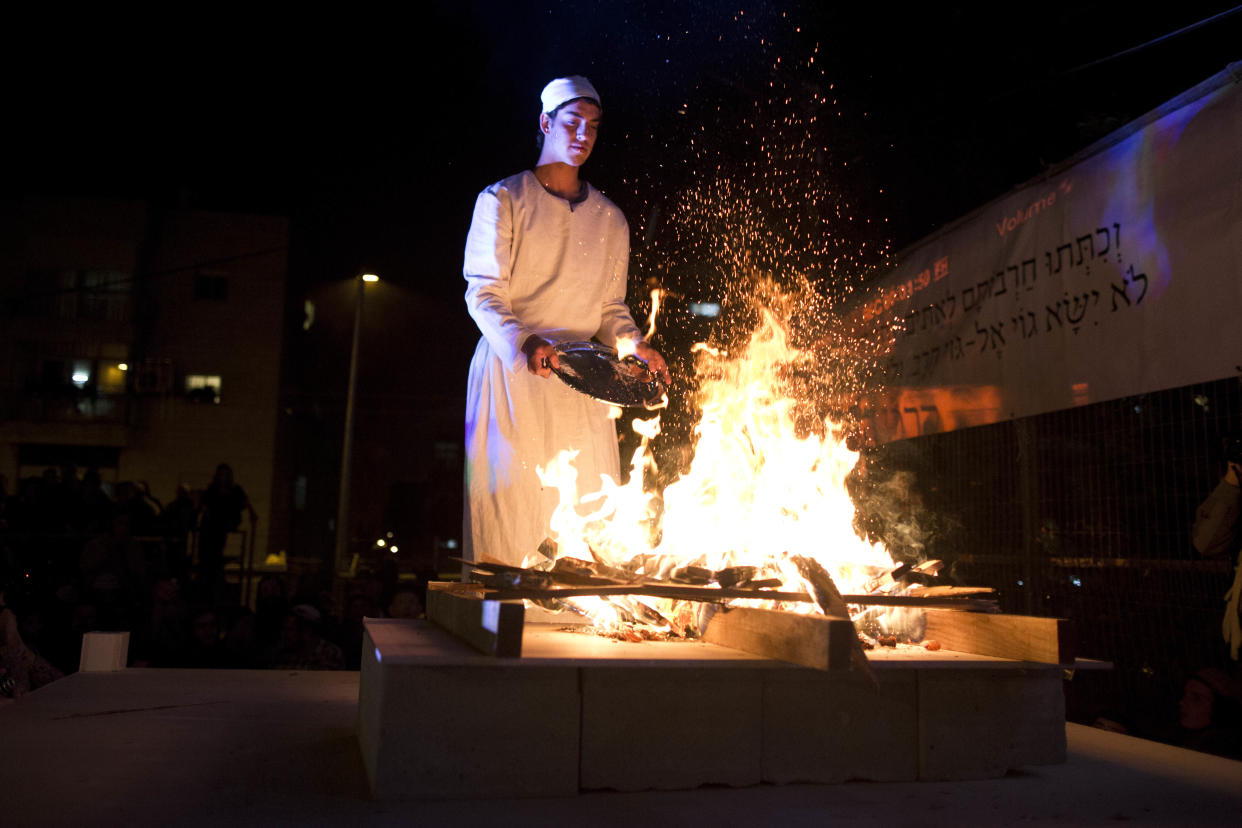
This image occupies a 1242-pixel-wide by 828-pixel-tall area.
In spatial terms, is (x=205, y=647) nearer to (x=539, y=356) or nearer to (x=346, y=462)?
(x=539, y=356)

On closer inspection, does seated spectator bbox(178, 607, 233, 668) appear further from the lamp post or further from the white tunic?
the lamp post

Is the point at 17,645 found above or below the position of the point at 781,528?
below

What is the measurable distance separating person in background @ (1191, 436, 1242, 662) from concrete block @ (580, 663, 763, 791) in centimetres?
323

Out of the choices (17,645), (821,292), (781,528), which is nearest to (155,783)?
(781,528)

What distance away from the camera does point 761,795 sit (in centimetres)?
294

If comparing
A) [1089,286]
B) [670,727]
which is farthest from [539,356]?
[1089,286]

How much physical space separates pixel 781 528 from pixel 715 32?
4.19 metres

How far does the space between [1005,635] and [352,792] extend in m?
2.29

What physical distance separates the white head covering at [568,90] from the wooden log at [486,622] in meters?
2.43

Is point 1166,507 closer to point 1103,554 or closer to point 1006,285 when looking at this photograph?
point 1103,554

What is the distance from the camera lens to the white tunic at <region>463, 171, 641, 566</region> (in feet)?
15.1

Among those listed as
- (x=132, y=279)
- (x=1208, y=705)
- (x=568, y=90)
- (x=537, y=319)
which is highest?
(x=132, y=279)

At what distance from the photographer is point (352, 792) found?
2900 mm

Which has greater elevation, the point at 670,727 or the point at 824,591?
the point at 824,591
